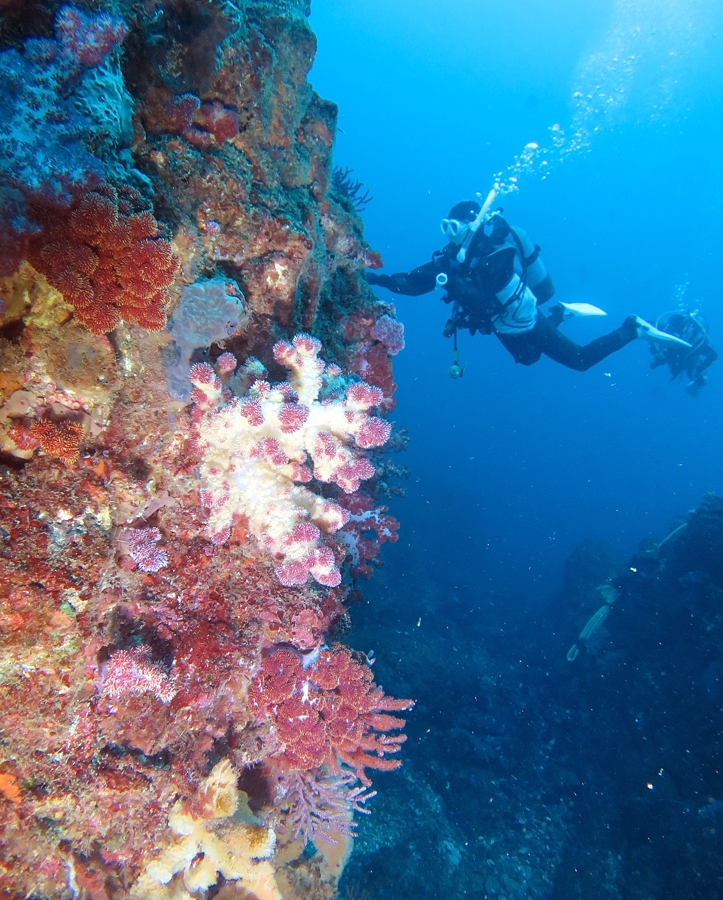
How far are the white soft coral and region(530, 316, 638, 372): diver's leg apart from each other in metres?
9.07

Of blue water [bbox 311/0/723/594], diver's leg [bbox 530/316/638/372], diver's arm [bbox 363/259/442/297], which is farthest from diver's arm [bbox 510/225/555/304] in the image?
blue water [bbox 311/0/723/594]

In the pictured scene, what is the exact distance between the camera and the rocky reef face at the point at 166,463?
7.06 ft

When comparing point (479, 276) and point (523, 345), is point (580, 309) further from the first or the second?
point (479, 276)

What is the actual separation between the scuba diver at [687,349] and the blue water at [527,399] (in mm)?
6307

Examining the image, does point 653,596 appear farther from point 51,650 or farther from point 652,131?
point 652,131

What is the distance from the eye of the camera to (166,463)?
279 cm

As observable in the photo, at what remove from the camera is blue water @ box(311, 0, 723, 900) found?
9531 millimetres

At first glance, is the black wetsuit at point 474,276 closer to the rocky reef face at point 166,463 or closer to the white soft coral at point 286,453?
the rocky reef face at point 166,463

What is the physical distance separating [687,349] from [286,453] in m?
15.9

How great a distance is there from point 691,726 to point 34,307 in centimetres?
1304

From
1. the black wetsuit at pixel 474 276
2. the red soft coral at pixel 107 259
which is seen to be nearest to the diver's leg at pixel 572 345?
the black wetsuit at pixel 474 276

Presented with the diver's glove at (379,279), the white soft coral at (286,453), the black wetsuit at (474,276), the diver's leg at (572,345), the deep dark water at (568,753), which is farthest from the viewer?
the diver's leg at (572,345)

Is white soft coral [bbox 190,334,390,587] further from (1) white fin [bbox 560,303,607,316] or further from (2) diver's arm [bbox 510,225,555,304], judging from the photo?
(1) white fin [bbox 560,303,607,316]

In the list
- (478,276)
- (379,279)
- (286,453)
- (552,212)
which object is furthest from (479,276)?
(552,212)
